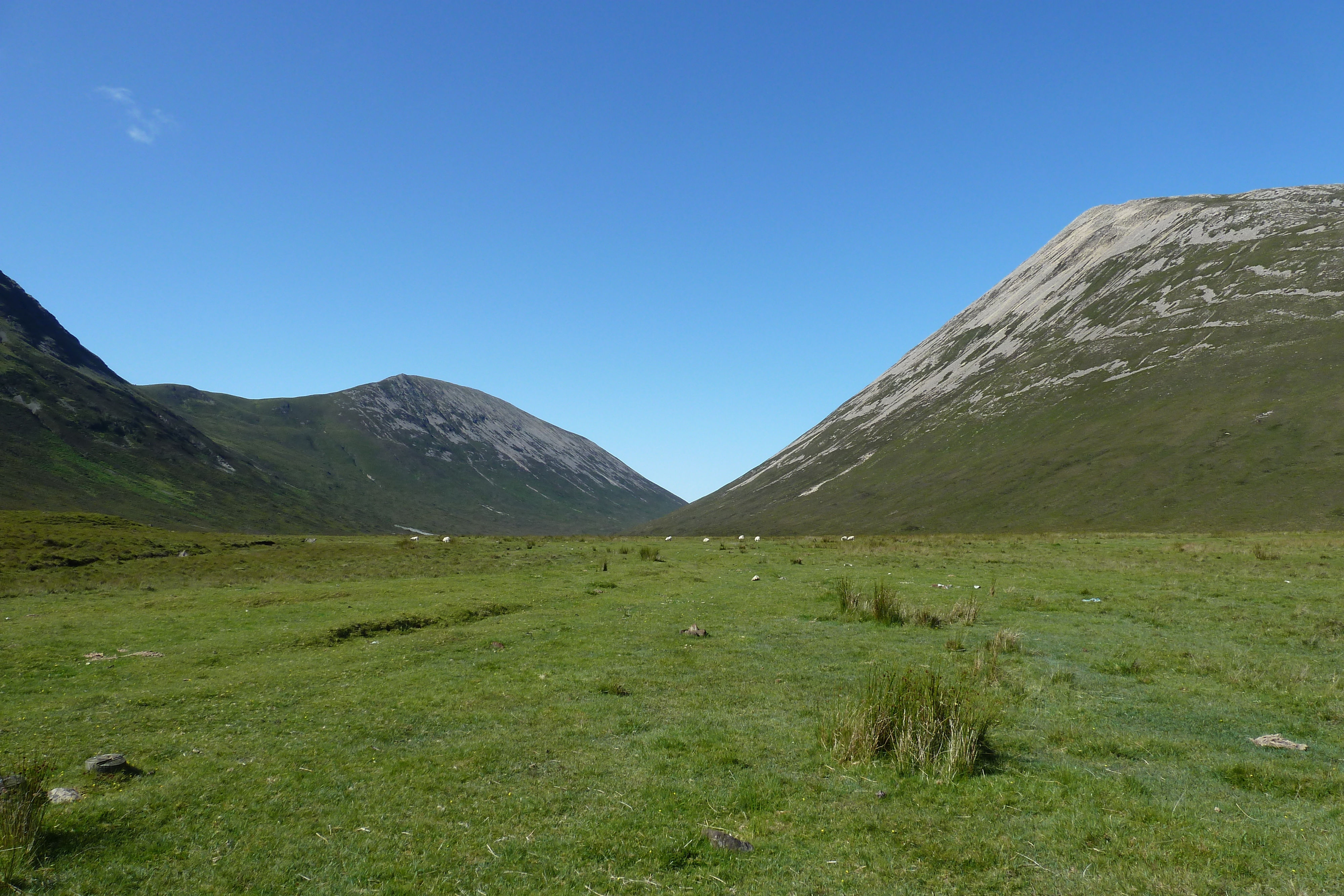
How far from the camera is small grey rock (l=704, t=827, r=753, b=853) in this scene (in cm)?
1026

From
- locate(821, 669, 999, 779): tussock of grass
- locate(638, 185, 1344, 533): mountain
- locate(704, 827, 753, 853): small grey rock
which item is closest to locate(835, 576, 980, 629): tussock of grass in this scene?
locate(821, 669, 999, 779): tussock of grass

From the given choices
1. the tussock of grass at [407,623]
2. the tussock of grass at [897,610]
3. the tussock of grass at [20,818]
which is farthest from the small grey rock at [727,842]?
the tussock of grass at [407,623]

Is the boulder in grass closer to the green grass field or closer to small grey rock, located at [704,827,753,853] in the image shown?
the green grass field

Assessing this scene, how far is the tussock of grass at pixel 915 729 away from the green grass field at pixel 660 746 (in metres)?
0.37

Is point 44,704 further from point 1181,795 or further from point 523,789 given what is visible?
point 1181,795

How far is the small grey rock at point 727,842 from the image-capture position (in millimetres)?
10258

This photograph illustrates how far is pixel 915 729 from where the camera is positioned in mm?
13383

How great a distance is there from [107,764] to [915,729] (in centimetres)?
1496

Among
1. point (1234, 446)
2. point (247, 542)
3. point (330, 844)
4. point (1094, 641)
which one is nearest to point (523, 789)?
point (330, 844)

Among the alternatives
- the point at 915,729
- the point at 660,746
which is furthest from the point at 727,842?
the point at 915,729

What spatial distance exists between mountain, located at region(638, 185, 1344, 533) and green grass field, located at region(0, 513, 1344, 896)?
311ft

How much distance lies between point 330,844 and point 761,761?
7534mm

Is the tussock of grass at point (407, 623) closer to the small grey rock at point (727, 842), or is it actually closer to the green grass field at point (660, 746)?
the green grass field at point (660, 746)

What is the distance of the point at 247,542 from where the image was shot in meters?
63.2
